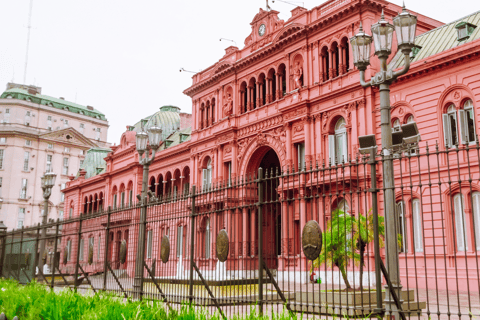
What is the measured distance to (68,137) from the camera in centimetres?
7362

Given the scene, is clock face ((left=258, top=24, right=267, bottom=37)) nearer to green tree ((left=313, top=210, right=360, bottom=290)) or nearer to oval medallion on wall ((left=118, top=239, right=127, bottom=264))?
green tree ((left=313, top=210, right=360, bottom=290))

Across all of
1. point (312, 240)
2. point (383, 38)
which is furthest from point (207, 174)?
point (312, 240)

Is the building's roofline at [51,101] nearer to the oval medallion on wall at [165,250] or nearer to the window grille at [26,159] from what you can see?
the window grille at [26,159]

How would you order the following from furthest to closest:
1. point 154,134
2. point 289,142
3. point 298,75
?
1. point 298,75
2. point 289,142
3. point 154,134

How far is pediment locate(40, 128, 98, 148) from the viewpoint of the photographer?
71.6m

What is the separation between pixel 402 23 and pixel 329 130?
632 inches

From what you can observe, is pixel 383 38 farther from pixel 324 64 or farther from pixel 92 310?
pixel 324 64

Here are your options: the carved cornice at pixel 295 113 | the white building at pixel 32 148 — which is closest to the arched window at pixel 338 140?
the carved cornice at pixel 295 113

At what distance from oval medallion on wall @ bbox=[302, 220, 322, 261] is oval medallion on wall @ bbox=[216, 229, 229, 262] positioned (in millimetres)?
1993

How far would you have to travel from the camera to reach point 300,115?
25859 millimetres

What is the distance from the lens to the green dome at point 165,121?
4622 cm

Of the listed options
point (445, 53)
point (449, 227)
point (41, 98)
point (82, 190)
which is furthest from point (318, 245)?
point (41, 98)

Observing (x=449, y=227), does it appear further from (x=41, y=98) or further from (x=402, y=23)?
(x=41, y=98)

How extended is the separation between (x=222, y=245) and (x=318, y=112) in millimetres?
16923
